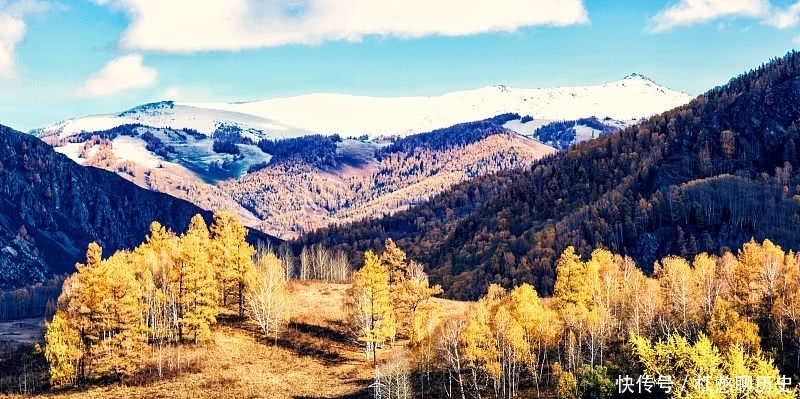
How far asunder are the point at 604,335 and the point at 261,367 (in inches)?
2078

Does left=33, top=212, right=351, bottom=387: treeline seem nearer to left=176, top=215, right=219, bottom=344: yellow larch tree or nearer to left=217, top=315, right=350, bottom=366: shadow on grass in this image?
left=176, top=215, right=219, bottom=344: yellow larch tree

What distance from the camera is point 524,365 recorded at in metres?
108

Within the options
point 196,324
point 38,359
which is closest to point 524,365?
point 196,324

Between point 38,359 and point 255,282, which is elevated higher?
point 255,282

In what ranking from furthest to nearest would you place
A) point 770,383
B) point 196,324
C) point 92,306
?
point 196,324 < point 92,306 < point 770,383

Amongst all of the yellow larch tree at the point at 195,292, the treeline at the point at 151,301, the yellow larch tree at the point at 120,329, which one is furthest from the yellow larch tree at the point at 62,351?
the yellow larch tree at the point at 195,292

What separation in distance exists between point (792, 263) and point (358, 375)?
2913 inches

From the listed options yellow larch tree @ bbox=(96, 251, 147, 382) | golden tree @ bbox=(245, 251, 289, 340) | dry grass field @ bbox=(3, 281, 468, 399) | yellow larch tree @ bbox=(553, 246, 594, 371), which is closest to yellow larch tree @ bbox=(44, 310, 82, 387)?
dry grass field @ bbox=(3, 281, 468, 399)

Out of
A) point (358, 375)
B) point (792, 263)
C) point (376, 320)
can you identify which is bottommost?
point (358, 375)

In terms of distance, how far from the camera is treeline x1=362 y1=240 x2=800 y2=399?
89.4m

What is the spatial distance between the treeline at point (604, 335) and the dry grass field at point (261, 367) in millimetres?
10814

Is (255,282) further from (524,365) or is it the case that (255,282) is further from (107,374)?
(524,365)

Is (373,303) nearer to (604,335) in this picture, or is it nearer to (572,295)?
(572,295)

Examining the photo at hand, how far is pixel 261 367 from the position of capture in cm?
11044
